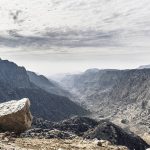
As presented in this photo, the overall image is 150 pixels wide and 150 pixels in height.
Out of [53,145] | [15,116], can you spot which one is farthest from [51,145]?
[15,116]

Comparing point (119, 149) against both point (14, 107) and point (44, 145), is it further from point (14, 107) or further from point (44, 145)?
point (14, 107)

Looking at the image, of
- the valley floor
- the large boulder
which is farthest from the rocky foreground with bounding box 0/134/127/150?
the large boulder

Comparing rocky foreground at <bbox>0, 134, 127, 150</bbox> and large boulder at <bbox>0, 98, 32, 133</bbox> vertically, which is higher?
large boulder at <bbox>0, 98, 32, 133</bbox>

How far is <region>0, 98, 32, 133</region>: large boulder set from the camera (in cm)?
3453

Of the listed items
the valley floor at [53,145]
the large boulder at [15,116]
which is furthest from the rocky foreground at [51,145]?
the large boulder at [15,116]

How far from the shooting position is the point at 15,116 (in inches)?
1351

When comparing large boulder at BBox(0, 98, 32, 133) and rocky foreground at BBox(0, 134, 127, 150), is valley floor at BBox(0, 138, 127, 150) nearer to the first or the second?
rocky foreground at BBox(0, 134, 127, 150)

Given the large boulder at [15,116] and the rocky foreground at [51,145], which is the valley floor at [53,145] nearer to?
the rocky foreground at [51,145]

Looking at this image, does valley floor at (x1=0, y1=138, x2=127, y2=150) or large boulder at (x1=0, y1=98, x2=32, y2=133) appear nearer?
valley floor at (x1=0, y1=138, x2=127, y2=150)

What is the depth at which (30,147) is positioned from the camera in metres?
27.0

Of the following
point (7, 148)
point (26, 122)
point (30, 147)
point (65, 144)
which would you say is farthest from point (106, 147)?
point (26, 122)

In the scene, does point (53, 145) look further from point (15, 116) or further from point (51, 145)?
point (15, 116)

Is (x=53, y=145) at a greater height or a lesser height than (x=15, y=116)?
lesser

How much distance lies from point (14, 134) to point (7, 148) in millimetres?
8416
